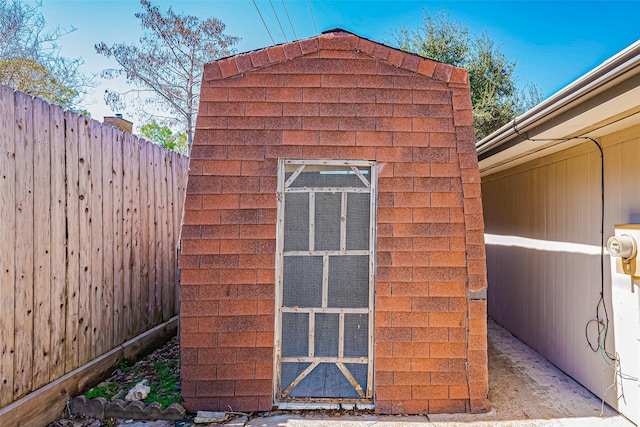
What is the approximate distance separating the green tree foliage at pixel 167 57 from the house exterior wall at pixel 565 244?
433 inches

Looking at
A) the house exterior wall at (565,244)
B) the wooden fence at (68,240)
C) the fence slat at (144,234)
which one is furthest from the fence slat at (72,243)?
the house exterior wall at (565,244)

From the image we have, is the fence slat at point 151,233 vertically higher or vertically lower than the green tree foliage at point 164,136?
lower

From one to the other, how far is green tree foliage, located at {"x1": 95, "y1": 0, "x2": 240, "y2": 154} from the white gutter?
11720mm

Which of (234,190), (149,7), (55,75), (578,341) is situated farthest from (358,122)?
(149,7)

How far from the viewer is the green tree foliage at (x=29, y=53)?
988 cm

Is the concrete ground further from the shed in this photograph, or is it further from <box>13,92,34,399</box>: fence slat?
<box>13,92,34,399</box>: fence slat

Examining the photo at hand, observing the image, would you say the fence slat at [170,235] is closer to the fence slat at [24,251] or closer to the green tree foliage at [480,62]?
the fence slat at [24,251]

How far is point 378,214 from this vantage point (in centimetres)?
320

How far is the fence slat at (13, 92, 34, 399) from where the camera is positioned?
98.0 inches

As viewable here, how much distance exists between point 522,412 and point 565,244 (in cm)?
174

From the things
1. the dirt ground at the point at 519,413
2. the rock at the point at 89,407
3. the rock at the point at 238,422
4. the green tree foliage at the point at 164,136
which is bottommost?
the rock at the point at 238,422

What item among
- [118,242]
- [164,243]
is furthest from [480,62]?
[118,242]

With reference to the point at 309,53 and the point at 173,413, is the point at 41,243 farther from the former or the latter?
the point at 309,53

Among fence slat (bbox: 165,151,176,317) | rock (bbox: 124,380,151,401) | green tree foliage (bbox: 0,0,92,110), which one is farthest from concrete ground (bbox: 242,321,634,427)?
green tree foliage (bbox: 0,0,92,110)
